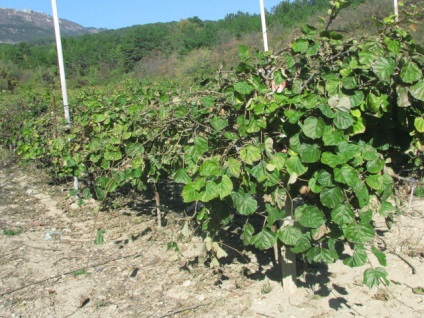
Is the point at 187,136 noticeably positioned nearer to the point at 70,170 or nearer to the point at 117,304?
the point at 117,304

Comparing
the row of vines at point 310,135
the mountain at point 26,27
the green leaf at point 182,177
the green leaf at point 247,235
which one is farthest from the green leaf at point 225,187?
the mountain at point 26,27

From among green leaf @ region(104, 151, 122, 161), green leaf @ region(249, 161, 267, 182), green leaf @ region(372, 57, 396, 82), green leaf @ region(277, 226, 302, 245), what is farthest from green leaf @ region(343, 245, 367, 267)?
A: green leaf @ region(104, 151, 122, 161)

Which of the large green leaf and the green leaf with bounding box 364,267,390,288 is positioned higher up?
the large green leaf

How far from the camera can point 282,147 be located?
2.33 metres

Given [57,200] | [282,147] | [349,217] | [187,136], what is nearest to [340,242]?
[349,217]

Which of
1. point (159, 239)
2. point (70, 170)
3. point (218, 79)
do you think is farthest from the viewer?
point (70, 170)

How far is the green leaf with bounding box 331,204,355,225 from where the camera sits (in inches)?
72.5

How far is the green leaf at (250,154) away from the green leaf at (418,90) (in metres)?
0.63

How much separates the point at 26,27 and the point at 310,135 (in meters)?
148

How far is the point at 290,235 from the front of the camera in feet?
6.71

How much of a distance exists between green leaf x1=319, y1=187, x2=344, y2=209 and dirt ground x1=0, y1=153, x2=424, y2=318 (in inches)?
30.2

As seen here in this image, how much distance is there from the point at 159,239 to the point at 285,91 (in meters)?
1.95

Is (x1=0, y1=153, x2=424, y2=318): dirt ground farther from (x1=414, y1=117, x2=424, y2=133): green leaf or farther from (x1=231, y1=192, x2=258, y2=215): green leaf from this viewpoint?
(x1=414, y1=117, x2=424, y2=133): green leaf

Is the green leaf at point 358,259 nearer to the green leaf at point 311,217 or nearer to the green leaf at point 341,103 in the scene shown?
the green leaf at point 311,217
